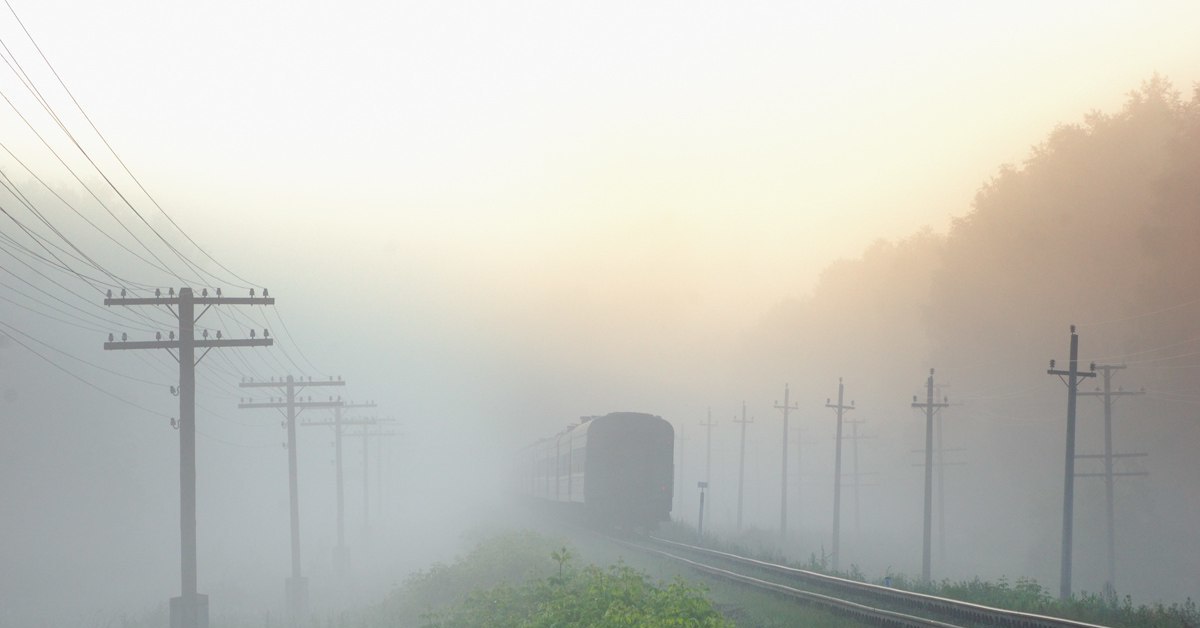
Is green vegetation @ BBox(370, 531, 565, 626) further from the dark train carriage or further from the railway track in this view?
the dark train carriage

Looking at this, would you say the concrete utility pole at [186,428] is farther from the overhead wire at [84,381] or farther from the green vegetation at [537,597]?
the overhead wire at [84,381]

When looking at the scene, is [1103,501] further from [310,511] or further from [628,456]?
[310,511]

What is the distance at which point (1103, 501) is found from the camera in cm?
5878

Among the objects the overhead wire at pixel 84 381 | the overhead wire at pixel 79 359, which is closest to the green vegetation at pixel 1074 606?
the overhead wire at pixel 84 381

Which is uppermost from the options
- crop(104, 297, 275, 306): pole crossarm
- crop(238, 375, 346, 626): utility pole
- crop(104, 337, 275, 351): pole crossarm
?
crop(104, 297, 275, 306): pole crossarm

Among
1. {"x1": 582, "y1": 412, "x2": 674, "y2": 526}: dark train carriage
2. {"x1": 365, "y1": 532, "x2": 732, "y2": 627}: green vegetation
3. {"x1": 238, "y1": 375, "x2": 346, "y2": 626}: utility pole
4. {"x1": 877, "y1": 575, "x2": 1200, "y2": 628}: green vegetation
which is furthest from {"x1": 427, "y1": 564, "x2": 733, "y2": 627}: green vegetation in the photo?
{"x1": 582, "y1": 412, "x2": 674, "y2": 526}: dark train carriage

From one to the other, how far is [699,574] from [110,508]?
56.6 m

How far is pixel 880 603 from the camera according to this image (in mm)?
21312

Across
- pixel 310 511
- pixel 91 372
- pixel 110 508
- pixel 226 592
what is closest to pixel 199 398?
pixel 310 511

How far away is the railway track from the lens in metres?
17.4

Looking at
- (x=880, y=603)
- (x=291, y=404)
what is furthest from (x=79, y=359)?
(x=880, y=603)

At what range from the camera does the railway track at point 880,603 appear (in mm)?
17391

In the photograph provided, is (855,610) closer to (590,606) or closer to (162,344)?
(590,606)

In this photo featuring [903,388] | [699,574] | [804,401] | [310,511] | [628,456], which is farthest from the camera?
[804,401]
